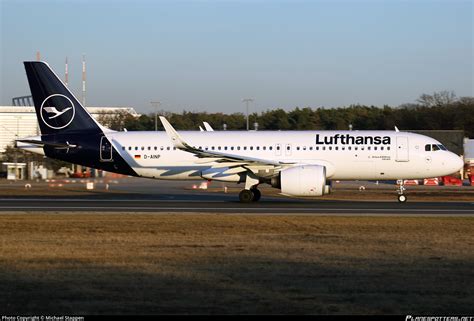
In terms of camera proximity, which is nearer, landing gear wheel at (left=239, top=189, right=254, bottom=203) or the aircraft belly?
landing gear wheel at (left=239, top=189, right=254, bottom=203)

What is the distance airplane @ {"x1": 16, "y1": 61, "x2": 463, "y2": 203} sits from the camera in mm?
36125

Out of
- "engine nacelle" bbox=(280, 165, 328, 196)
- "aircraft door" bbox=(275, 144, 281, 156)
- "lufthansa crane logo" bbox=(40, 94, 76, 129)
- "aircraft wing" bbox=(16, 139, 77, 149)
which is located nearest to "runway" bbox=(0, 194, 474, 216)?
"engine nacelle" bbox=(280, 165, 328, 196)

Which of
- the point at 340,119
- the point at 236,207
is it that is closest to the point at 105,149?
the point at 236,207

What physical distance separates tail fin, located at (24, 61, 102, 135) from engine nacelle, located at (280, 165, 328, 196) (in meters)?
9.58

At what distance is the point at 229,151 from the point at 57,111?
27.2 feet

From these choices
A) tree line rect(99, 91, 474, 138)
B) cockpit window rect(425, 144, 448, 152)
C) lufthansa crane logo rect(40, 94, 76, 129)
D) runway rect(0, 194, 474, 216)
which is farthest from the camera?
tree line rect(99, 91, 474, 138)

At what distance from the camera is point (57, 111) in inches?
1483

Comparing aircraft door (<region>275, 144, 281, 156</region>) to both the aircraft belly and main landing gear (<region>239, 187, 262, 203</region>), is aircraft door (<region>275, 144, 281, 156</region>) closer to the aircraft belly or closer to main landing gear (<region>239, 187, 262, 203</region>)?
main landing gear (<region>239, 187, 262, 203</region>)

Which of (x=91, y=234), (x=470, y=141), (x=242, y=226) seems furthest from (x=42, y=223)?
(x=470, y=141)

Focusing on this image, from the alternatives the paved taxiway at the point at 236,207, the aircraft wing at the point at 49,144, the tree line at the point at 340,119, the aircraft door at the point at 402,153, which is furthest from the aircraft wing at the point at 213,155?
the tree line at the point at 340,119

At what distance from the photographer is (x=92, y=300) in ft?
39.5

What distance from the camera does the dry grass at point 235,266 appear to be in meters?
11.9

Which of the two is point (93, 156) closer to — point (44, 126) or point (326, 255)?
point (44, 126)

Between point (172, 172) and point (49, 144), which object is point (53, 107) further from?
point (172, 172)
